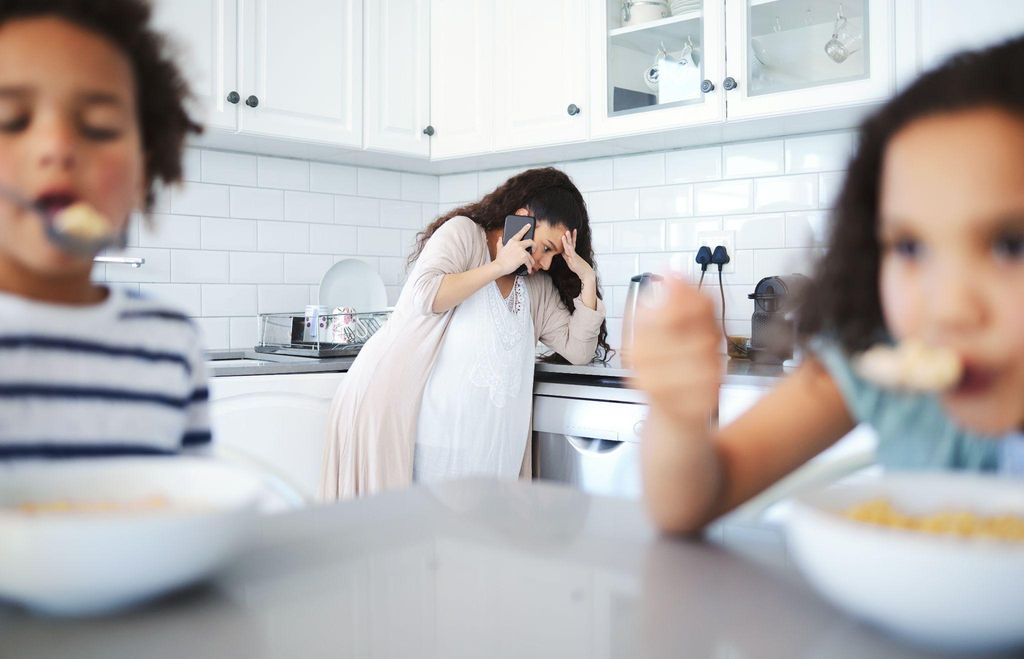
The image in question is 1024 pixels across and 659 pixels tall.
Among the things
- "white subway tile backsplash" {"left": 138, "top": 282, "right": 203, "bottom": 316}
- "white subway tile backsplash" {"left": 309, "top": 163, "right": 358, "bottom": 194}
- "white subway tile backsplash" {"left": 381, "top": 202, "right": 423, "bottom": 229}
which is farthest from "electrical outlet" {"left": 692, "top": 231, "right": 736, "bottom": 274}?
"white subway tile backsplash" {"left": 138, "top": 282, "right": 203, "bottom": 316}

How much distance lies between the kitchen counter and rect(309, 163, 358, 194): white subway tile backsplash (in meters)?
2.56

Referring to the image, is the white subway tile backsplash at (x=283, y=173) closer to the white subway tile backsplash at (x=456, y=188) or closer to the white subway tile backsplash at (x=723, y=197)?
the white subway tile backsplash at (x=456, y=188)

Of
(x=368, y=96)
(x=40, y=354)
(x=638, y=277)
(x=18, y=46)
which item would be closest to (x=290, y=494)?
(x=40, y=354)

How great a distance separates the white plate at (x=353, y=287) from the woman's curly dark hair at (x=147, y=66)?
2.37 m

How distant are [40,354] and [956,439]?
2.29ft

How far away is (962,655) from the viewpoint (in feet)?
1.49

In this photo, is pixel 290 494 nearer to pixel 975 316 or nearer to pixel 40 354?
pixel 40 354

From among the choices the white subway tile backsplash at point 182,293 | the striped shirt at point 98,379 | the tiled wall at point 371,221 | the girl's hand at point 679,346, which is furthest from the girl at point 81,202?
the white subway tile backsplash at point 182,293

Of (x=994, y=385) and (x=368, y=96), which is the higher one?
(x=368, y=96)

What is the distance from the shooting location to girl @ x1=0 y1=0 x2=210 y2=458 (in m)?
0.59

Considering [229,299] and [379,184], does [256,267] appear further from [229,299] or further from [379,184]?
[379,184]

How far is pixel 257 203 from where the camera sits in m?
3.01

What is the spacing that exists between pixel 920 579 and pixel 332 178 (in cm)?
296

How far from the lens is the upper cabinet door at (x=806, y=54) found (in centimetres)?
229
